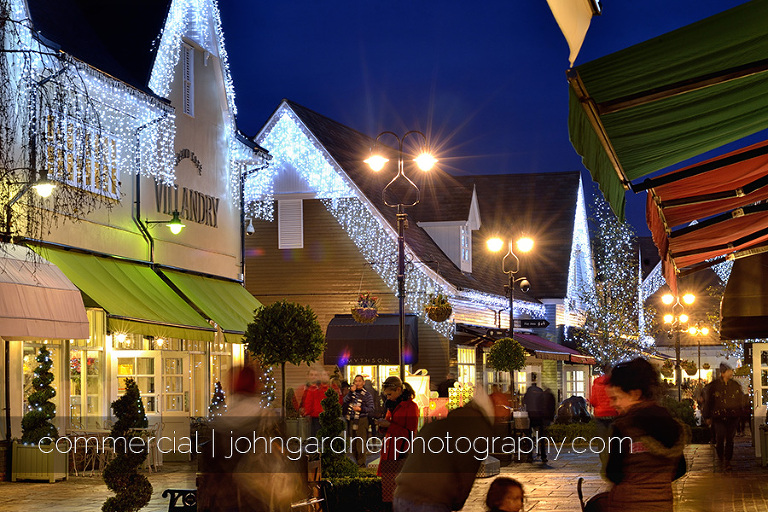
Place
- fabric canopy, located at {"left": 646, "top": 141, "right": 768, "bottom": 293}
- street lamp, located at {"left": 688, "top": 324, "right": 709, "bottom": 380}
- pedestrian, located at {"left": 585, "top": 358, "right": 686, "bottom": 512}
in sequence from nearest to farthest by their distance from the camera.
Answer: pedestrian, located at {"left": 585, "top": 358, "right": 686, "bottom": 512}
fabric canopy, located at {"left": 646, "top": 141, "right": 768, "bottom": 293}
street lamp, located at {"left": 688, "top": 324, "right": 709, "bottom": 380}

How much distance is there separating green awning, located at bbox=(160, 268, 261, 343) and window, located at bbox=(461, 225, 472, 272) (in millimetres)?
12585

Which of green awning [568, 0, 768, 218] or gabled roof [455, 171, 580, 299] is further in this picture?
Answer: gabled roof [455, 171, 580, 299]

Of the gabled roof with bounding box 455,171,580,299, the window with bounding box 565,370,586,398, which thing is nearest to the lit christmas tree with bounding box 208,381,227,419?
the gabled roof with bounding box 455,171,580,299

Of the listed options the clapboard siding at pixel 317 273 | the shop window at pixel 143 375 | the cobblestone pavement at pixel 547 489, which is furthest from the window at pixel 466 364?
the shop window at pixel 143 375

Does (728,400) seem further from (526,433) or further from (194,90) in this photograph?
(194,90)

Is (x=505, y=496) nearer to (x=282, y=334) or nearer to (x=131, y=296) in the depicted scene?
(x=282, y=334)

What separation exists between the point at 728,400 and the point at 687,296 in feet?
69.9

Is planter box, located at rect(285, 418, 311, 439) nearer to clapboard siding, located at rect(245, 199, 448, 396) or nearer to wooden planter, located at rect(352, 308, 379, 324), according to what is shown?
wooden planter, located at rect(352, 308, 379, 324)

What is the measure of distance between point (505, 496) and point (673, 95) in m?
2.97

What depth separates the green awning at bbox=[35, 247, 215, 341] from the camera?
19.1 m

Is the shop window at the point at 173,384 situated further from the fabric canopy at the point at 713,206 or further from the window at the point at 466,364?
the fabric canopy at the point at 713,206

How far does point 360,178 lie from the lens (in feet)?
120

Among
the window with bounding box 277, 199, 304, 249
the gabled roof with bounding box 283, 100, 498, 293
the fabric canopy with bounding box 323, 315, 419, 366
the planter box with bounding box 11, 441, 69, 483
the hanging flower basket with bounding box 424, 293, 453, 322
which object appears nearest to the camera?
the planter box with bounding box 11, 441, 69, 483

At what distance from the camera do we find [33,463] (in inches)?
733
